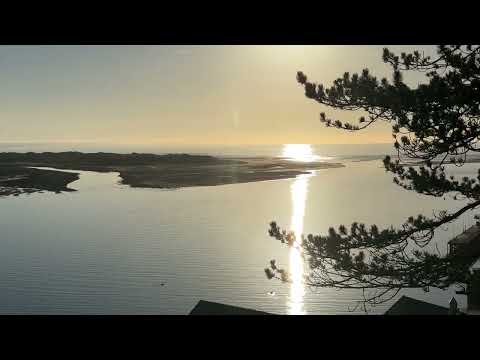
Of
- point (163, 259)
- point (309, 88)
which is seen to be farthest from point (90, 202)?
point (309, 88)

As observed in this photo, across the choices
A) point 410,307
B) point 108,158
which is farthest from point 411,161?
point 108,158

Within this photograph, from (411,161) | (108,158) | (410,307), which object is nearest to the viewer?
(411,161)

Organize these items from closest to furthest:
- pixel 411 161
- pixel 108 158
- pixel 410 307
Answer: pixel 411 161 < pixel 410 307 < pixel 108 158

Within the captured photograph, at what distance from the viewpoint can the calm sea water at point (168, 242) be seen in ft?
46.8

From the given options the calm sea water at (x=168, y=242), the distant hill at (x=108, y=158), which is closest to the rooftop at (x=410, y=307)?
the calm sea water at (x=168, y=242)

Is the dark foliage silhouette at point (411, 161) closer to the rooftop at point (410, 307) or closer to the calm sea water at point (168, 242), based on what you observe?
the rooftop at point (410, 307)

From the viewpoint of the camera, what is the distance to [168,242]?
1908 cm

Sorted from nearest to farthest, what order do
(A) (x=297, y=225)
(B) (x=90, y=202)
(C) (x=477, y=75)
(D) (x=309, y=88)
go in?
(C) (x=477, y=75)
(D) (x=309, y=88)
(A) (x=297, y=225)
(B) (x=90, y=202)

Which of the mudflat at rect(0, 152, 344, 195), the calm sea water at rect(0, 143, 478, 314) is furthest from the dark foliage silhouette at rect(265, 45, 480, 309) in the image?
the mudflat at rect(0, 152, 344, 195)

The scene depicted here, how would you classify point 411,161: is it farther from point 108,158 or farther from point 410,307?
point 108,158
